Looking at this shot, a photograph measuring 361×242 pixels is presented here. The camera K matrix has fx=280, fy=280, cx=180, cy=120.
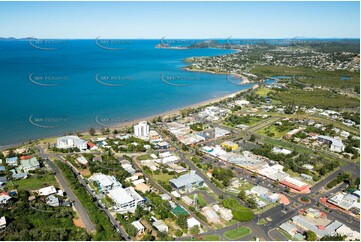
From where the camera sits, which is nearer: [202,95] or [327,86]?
[202,95]

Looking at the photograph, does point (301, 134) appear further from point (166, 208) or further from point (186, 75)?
point (186, 75)

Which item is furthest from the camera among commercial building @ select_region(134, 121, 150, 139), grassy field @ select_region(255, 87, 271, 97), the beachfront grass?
grassy field @ select_region(255, 87, 271, 97)

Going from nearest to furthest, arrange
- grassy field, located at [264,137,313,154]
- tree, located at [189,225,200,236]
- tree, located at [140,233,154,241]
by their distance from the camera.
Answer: tree, located at [140,233,154,241], tree, located at [189,225,200,236], grassy field, located at [264,137,313,154]

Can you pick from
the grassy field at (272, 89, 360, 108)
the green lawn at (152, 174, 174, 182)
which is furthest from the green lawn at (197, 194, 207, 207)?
the grassy field at (272, 89, 360, 108)

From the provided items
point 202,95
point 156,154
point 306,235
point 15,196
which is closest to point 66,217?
point 15,196

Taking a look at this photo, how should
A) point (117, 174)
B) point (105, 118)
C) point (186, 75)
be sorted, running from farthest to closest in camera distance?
point (186, 75)
point (105, 118)
point (117, 174)

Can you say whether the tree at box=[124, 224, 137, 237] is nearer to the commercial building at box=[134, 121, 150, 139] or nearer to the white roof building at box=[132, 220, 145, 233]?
the white roof building at box=[132, 220, 145, 233]

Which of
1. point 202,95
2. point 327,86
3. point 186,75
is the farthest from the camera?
point 186,75
